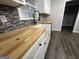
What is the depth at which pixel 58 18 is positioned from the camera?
452 cm

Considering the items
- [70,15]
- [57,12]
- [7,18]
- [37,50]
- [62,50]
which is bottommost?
[62,50]

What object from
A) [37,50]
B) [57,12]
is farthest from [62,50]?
[57,12]

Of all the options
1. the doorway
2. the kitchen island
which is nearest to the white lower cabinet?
the kitchen island

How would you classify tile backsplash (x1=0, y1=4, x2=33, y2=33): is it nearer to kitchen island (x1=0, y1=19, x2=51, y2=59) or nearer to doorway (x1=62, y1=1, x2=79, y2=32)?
kitchen island (x1=0, y1=19, x2=51, y2=59)

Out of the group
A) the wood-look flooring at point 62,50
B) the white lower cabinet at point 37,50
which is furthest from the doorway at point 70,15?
the white lower cabinet at point 37,50

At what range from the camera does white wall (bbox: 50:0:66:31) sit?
4324 millimetres

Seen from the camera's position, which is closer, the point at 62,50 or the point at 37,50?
the point at 37,50

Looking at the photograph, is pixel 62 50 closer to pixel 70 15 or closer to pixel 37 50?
pixel 37 50

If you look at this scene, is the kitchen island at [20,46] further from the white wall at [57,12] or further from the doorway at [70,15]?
the doorway at [70,15]

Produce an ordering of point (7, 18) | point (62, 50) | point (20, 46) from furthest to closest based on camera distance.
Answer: point (62, 50), point (7, 18), point (20, 46)

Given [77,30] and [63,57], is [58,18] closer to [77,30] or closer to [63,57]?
[77,30]

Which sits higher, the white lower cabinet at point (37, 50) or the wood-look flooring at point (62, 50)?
the white lower cabinet at point (37, 50)

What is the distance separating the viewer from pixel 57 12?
4.46m

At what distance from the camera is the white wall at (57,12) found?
4.32 meters
